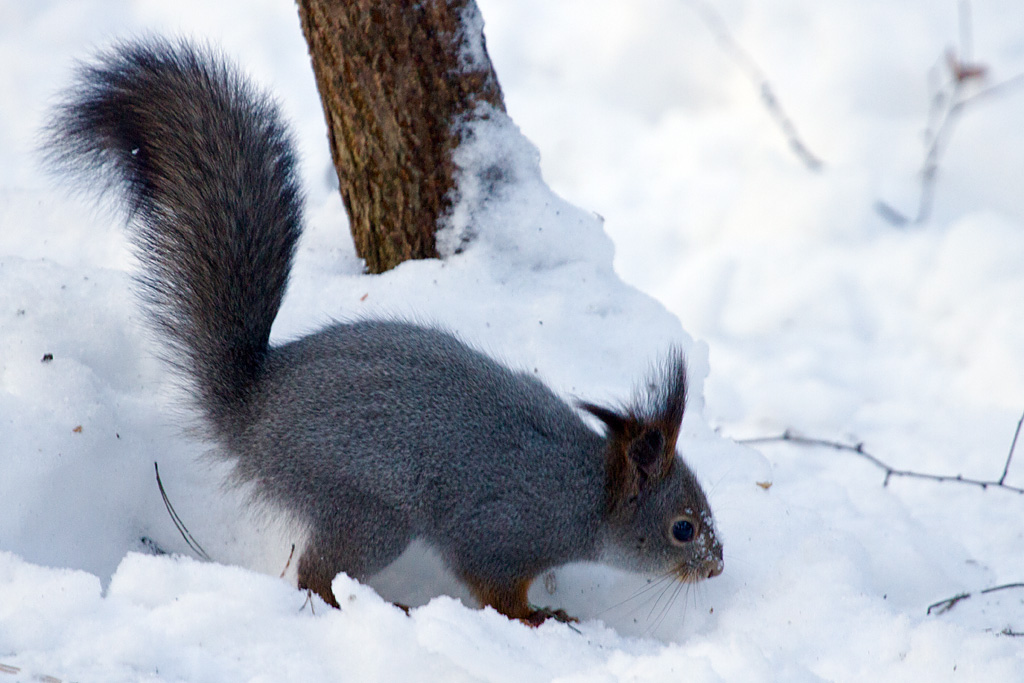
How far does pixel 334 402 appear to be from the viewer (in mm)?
1979

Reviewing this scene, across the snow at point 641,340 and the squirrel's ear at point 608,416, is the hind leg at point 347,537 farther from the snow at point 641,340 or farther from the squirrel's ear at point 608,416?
the squirrel's ear at point 608,416

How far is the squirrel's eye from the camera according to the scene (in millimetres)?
2186

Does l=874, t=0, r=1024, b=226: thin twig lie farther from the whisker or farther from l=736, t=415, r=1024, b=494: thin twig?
the whisker

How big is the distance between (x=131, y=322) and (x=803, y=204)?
3.43 meters

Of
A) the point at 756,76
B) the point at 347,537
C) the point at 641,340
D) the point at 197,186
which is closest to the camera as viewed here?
the point at 347,537

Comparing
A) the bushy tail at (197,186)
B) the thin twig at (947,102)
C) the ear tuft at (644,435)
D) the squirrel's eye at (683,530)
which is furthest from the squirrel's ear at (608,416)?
the thin twig at (947,102)

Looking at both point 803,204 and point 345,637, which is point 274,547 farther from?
point 803,204

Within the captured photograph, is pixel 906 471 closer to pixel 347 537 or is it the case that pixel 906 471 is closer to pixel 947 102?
pixel 347 537

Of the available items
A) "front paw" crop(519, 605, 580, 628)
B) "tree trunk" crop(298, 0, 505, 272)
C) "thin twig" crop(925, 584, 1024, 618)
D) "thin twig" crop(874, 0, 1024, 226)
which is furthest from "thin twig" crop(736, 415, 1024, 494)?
"thin twig" crop(874, 0, 1024, 226)

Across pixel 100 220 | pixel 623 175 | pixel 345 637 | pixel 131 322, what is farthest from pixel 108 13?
pixel 345 637

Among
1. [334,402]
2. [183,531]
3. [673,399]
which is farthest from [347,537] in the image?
[673,399]

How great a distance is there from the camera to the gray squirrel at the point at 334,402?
77.8 inches

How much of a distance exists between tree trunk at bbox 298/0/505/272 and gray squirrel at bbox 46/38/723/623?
48 centimetres

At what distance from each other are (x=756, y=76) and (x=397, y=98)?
3303 millimetres
